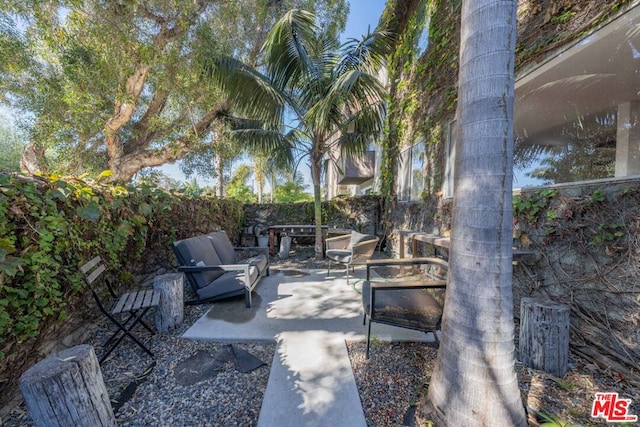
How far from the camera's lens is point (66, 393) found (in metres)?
1.43

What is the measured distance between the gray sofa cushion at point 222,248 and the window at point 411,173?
4110 millimetres

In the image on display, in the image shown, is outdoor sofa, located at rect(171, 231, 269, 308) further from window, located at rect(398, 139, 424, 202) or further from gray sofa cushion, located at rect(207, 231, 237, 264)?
window, located at rect(398, 139, 424, 202)

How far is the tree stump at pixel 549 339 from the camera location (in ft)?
6.81

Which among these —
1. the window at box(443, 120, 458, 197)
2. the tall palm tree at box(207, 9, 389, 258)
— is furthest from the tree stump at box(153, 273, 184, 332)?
the window at box(443, 120, 458, 197)

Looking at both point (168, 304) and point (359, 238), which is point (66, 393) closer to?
point (168, 304)

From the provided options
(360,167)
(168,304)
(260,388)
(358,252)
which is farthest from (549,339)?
(360,167)

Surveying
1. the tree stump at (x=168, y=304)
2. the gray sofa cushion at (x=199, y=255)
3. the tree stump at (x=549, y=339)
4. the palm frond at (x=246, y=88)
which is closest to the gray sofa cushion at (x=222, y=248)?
the gray sofa cushion at (x=199, y=255)

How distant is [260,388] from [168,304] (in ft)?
5.14

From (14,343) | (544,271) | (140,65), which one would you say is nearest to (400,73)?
(544,271)

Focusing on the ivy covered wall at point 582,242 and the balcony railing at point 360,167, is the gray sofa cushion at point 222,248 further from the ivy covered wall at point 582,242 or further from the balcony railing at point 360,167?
the balcony railing at point 360,167

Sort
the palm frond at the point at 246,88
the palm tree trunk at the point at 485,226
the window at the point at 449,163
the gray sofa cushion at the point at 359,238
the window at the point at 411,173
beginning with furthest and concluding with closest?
the window at the point at 411,173
the palm frond at the point at 246,88
the gray sofa cushion at the point at 359,238
the window at the point at 449,163
the palm tree trunk at the point at 485,226

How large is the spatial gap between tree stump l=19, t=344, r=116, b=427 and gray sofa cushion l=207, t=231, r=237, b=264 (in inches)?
103

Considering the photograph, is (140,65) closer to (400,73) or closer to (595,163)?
(400,73)

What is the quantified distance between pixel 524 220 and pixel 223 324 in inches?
150
